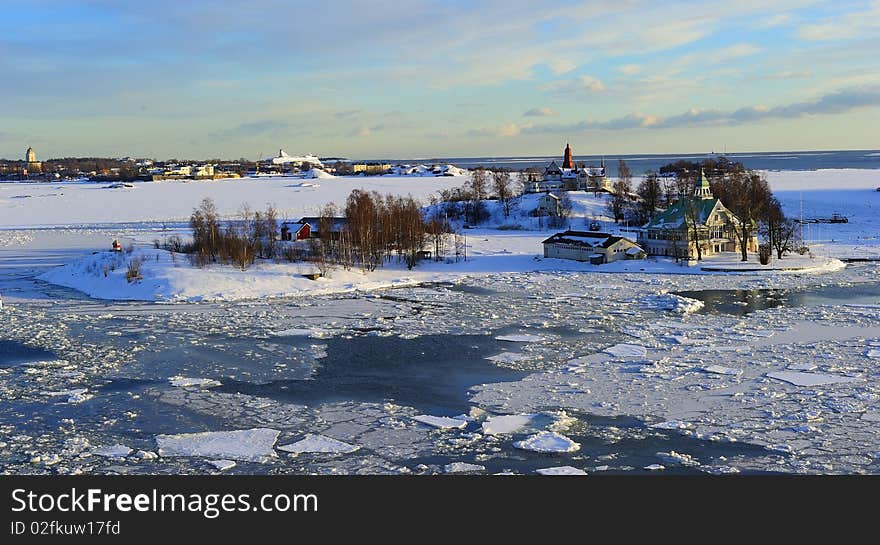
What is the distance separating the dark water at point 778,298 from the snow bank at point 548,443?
1217cm

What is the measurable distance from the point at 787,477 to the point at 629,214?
4348 centimetres

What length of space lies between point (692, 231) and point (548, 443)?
26.7m

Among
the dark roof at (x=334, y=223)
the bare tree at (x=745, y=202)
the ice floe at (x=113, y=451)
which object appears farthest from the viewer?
Result: the dark roof at (x=334, y=223)

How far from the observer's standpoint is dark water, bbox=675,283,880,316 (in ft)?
78.3

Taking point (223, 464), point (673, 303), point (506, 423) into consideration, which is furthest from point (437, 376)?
point (673, 303)

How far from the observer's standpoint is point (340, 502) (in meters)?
9.39

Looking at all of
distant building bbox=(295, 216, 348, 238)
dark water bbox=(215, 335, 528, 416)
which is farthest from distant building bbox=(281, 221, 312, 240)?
dark water bbox=(215, 335, 528, 416)

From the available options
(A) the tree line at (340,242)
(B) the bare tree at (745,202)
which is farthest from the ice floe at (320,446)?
(B) the bare tree at (745,202)

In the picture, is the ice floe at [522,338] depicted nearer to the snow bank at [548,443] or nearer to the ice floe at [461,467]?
the snow bank at [548,443]

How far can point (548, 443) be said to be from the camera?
12000 millimetres

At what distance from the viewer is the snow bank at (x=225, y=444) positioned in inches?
459

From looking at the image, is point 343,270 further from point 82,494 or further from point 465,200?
point 465,200

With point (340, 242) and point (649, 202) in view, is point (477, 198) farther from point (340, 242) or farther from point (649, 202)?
point (340, 242)

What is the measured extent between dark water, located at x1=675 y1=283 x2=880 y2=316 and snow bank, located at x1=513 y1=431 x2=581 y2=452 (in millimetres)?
12167
